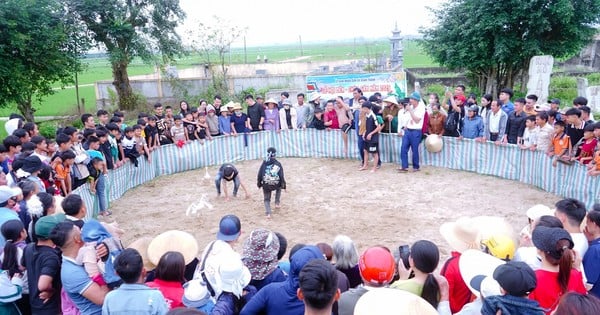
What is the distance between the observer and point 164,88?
22953 millimetres

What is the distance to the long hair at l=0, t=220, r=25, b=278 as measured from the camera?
3928 millimetres

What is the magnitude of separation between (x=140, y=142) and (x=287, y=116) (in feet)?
13.0

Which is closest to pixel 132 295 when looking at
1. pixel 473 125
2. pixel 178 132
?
pixel 178 132

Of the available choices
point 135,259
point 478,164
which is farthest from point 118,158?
point 478,164

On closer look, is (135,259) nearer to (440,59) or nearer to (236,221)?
(236,221)

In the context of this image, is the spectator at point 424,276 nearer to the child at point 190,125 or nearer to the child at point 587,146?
the child at point 587,146

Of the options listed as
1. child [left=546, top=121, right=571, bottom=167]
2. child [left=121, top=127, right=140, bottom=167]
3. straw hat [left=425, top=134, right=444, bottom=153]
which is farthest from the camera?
straw hat [left=425, top=134, right=444, bottom=153]

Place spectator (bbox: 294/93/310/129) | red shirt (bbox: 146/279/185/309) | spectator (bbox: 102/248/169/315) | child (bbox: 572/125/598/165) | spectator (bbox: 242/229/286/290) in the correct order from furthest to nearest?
1. spectator (bbox: 294/93/310/129)
2. child (bbox: 572/125/598/165)
3. spectator (bbox: 242/229/286/290)
4. red shirt (bbox: 146/279/185/309)
5. spectator (bbox: 102/248/169/315)

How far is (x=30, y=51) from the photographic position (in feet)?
50.2

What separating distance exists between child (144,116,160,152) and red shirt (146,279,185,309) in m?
7.95

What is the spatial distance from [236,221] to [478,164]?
7.84m

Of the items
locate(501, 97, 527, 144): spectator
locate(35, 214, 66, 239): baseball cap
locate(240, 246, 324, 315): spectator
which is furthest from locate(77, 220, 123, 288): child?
locate(501, 97, 527, 144): spectator

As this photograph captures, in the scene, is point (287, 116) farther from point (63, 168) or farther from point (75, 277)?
point (75, 277)

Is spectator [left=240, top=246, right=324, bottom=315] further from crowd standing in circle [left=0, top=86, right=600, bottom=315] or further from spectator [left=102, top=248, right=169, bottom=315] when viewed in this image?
spectator [left=102, top=248, right=169, bottom=315]
